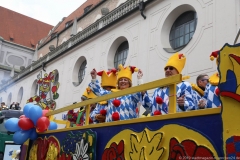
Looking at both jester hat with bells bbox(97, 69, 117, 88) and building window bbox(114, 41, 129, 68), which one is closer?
jester hat with bells bbox(97, 69, 117, 88)

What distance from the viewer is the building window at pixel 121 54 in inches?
469

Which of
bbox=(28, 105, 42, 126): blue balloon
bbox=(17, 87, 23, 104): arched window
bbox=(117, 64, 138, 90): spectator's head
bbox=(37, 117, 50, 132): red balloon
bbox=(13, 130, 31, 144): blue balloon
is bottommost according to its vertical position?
bbox=(13, 130, 31, 144): blue balloon

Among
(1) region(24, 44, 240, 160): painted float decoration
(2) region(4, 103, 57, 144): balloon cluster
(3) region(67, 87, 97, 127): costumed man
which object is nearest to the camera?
(1) region(24, 44, 240, 160): painted float decoration

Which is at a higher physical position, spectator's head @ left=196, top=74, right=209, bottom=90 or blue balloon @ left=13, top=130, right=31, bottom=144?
spectator's head @ left=196, top=74, right=209, bottom=90

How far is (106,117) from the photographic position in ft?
11.3

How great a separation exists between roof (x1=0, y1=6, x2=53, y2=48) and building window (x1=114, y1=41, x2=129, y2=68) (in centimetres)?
2825

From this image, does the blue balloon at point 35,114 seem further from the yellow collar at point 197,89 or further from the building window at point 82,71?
the building window at point 82,71

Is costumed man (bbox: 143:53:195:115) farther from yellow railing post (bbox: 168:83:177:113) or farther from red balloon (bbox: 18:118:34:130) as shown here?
red balloon (bbox: 18:118:34:130)

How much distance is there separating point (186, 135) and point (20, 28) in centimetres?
4162

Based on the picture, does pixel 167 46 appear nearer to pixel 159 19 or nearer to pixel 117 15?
pixel 159 19

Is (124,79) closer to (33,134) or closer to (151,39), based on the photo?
(33,134)

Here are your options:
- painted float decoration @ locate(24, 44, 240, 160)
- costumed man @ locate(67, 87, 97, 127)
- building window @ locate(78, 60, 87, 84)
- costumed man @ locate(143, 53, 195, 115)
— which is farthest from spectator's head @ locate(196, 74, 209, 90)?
Answer: building window @ locate(78, 60, 87, 84)

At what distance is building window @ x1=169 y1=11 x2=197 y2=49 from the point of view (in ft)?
29.5

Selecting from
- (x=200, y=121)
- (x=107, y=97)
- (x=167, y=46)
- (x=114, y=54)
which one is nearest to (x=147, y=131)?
(x=200, y=121)
